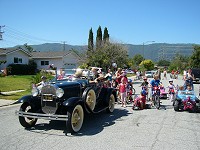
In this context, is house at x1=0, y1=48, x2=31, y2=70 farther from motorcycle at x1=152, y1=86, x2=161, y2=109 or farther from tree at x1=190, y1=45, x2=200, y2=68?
motorcycle at x1=152, y1=86, x2=161, y2=109

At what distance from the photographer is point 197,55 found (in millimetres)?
46031

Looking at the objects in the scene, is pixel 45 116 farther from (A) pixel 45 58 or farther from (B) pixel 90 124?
(A) pixel 45 58

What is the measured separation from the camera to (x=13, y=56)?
39906 mm

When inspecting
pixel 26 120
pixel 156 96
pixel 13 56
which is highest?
pixel 13 56

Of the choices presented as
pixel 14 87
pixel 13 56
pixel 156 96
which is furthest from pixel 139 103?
pixel 13 56

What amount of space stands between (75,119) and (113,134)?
1157 millimetres

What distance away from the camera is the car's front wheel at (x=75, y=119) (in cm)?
679

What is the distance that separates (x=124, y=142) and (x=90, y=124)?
84.2 inches

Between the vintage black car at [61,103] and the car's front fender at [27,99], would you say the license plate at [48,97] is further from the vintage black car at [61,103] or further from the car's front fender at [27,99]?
the car's front fender at [27,99]

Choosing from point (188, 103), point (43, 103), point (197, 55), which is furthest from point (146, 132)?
Result: point (197, 55)

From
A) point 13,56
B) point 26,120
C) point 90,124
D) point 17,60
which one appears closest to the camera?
point 26,120

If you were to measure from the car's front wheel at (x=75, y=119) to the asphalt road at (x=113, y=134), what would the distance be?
18 cm

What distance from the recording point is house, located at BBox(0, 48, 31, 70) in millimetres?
38203

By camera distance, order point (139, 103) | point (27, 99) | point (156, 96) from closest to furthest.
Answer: point (27, 99), point (139, 103), point (156, 96)
